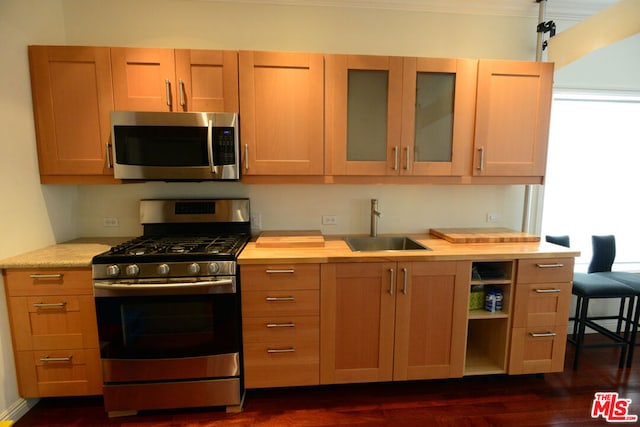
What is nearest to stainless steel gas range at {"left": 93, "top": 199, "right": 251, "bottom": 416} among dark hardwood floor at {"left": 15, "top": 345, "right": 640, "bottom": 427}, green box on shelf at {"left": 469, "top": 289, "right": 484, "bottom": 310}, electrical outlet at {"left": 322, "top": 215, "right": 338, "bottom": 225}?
dark hardwood floor at {"left": 15, "top": 345, "right": 640, "bottom": 427}

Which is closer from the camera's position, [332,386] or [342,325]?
[342,325]

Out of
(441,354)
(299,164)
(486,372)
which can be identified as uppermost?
(299,164)

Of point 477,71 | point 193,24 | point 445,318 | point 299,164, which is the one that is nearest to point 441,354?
point 445,318

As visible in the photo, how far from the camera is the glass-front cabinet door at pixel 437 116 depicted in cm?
196

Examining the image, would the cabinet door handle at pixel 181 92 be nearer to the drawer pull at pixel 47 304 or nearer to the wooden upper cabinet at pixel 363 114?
the wooden upper cabinet at pixel 363 114

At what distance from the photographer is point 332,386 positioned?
2.01m

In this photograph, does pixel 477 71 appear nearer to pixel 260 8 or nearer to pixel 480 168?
pixel 480 168

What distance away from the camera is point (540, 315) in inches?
75.0

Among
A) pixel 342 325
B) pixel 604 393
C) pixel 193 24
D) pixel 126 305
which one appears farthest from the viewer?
pixel 193 24

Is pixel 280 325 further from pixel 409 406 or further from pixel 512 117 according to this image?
pixel 512 117

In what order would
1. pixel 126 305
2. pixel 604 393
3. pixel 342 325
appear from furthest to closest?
pixel 604 393, pixel 342 325, pixel 126 305

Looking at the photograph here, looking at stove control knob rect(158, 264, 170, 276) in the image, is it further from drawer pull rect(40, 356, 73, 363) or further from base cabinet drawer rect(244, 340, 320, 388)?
drawer pull rect(40, 356, 73, 363)

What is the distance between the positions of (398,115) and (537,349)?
1795mm

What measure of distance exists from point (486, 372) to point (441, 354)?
366 mm
